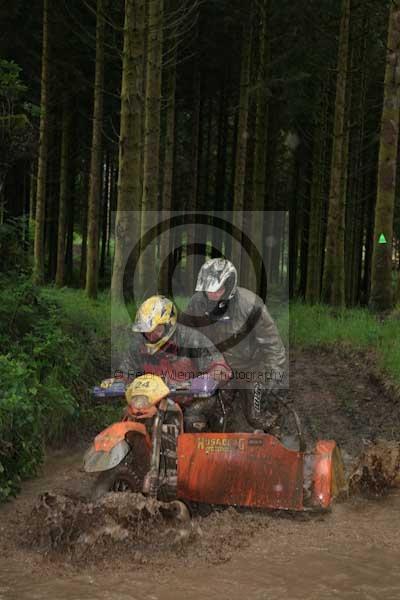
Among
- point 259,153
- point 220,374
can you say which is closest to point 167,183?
point 259,153

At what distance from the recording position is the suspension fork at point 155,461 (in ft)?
17.7

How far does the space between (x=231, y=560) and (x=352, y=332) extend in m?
8.44

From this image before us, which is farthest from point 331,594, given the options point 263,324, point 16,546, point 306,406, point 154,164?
point 154,164

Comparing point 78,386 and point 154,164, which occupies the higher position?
point 154,164

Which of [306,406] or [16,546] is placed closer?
[16,546]

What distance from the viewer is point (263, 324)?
6797 mm

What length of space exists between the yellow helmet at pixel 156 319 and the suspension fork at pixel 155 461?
2.17 feet

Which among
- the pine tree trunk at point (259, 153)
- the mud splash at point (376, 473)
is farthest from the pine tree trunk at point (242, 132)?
the mud splash at point (376, 473)

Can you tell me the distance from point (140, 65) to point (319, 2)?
34.8 feet

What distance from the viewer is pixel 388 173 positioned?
14547 mm

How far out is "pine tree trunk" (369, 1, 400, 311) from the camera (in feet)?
47.2

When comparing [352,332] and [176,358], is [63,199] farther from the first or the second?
[176,358]

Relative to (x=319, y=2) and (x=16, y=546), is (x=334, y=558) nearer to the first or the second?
(x=16, y=546)

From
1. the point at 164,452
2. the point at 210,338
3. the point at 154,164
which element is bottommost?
the point at 164,452
